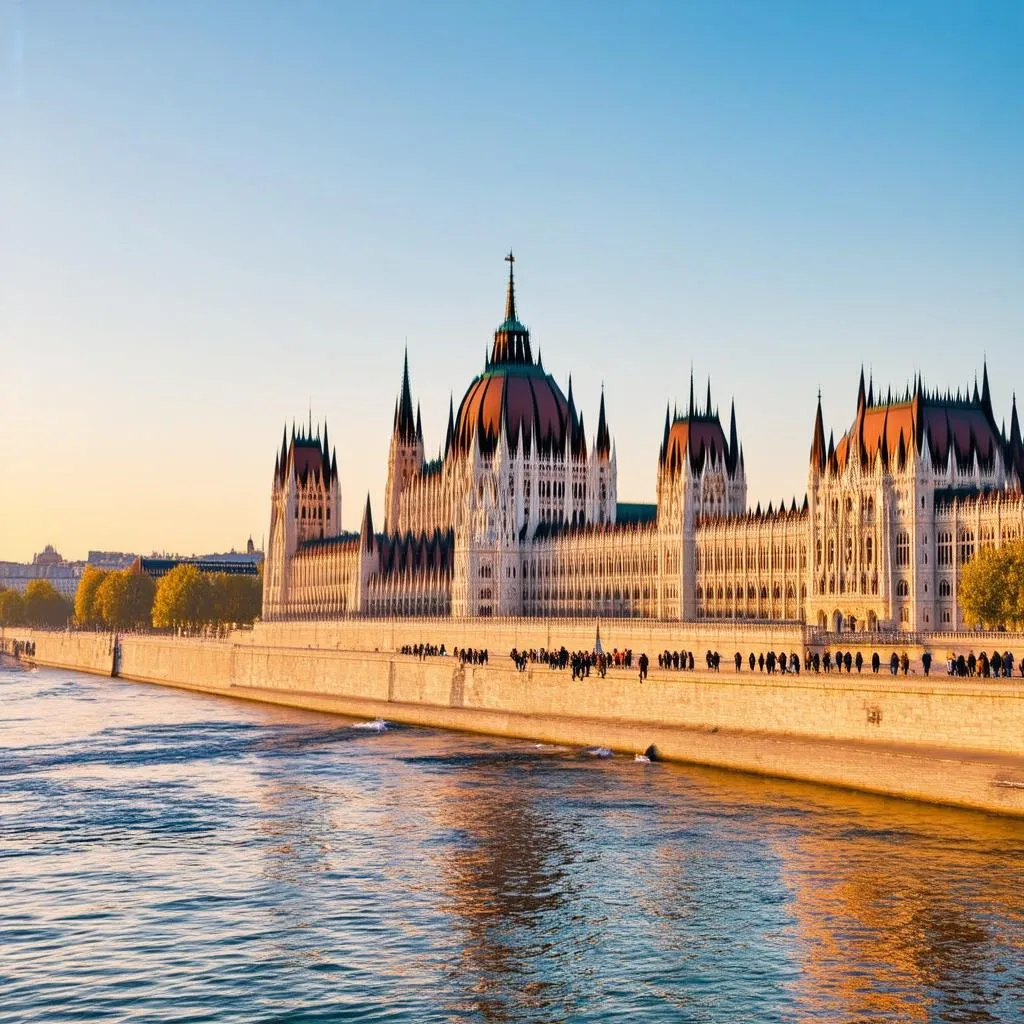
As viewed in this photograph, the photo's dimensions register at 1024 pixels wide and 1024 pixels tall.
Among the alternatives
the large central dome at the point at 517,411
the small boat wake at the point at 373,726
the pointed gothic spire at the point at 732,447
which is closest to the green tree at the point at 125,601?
the large central dome at the point at 517,411

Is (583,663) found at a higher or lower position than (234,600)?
lower

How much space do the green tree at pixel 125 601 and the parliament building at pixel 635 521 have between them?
50.6ft

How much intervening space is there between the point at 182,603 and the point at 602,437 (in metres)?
50.4

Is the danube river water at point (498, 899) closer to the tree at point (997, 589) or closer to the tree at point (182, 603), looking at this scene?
the tree at point (997, 589)

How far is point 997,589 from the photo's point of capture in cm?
7819

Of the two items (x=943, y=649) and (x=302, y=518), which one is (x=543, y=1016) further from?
(x=302, y=518)

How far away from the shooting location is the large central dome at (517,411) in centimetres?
15562

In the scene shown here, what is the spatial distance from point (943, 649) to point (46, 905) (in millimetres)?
46467

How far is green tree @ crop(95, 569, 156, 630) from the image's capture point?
190500mm

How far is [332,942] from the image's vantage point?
3105 centimetres

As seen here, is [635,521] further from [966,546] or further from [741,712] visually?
[741,712]

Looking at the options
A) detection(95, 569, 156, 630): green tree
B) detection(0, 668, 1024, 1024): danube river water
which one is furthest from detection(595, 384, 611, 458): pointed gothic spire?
detection(0, 668, 1024, 1024): danube river water

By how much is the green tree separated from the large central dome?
170ft

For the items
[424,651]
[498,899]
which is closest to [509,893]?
[498,899]
